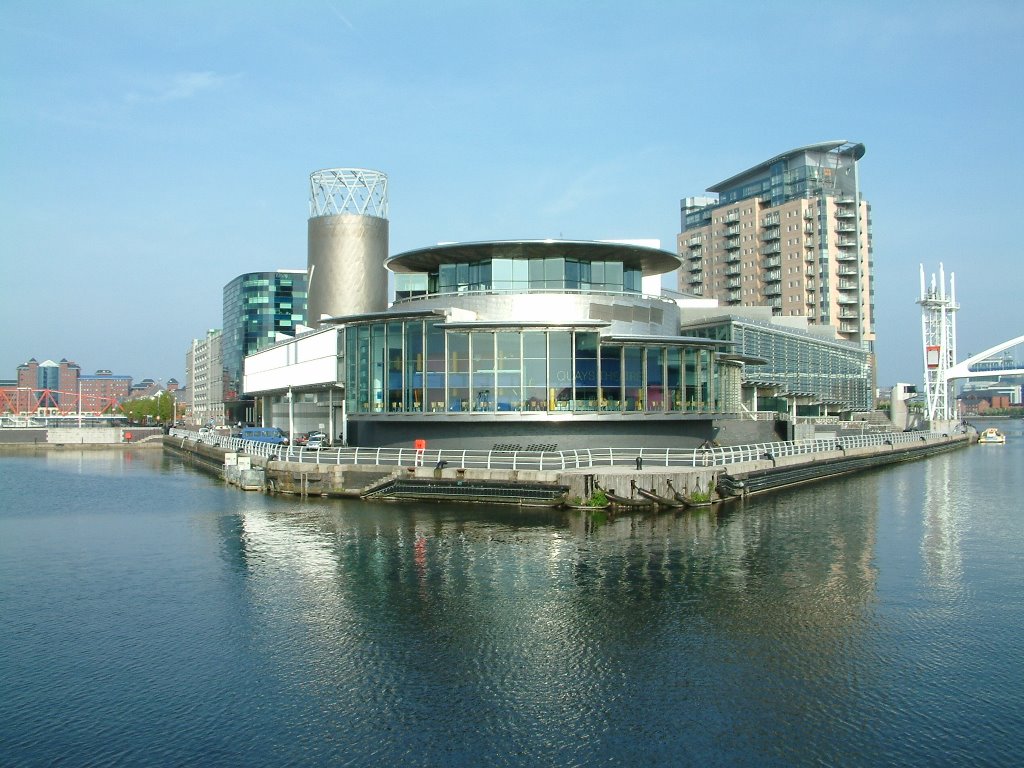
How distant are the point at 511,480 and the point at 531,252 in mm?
20291

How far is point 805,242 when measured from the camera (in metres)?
158

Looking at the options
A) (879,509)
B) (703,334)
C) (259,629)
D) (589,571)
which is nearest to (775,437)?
(703,334)

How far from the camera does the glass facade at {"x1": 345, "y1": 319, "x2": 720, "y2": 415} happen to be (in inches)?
2126

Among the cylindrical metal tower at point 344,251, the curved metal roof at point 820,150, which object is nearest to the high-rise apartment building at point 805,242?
the curved metal roof at point 820,150

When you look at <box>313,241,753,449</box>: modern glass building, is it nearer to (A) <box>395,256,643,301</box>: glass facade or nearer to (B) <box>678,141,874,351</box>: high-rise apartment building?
(A) <box>395,256,643,301</box>: glass facade

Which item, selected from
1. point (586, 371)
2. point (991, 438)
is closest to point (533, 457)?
point (586, 371)

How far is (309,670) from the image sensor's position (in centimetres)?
1970

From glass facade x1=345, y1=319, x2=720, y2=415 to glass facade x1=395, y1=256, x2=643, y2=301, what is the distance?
18.4ft

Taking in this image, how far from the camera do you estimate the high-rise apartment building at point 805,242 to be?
Result: 158375mm

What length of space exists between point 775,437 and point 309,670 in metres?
74.5

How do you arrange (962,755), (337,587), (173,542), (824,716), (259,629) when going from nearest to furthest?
(962,755) → (824,716) → (259,629) → (337,587) → (173,542)

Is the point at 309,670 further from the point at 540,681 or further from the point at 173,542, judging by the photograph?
the point at 173,542

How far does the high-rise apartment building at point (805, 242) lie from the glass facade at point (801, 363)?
28.5 meters

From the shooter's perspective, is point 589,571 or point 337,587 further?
point 589,571
